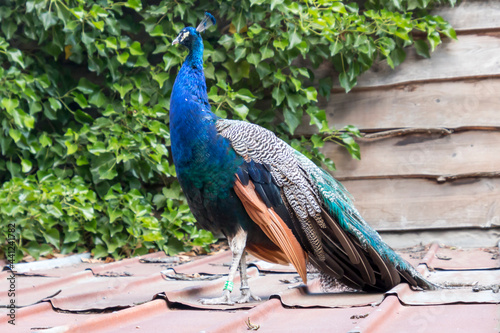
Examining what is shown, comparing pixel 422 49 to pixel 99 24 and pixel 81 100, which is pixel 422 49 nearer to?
pixel 99 24

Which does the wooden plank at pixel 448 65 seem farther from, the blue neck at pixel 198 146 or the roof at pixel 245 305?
the blue neck at pixel 198 146

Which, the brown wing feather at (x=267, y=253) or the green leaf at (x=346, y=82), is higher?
the green leaf at (x=346, y=82)

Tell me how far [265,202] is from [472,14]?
2873 mm

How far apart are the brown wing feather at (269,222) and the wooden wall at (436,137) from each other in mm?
2127

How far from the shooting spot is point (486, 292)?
2219 millimetres

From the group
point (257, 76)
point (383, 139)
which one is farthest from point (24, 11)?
point (383, 139)

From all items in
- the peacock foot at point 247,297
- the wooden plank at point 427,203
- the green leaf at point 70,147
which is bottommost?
the wooden plank at point 427,203

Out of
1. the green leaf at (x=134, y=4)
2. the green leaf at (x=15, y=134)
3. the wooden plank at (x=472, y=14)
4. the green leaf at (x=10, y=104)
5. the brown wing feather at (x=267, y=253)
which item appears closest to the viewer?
the brown wing feather at (x=267, y=253)

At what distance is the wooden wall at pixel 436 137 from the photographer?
429 centimetres

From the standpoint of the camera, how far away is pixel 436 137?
14.3 feet

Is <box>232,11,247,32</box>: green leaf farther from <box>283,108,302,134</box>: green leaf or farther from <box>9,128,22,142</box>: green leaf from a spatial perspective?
<box>9,128,22,142</box>: green leaf

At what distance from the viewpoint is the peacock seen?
2406mm

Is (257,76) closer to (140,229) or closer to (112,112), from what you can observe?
(112,112)

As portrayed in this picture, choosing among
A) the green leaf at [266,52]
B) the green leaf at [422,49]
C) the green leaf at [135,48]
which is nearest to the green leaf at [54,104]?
the green leaf at [135,48]
